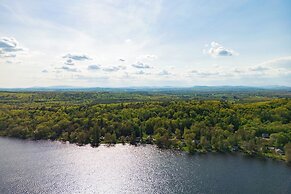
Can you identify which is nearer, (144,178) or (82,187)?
(82,187)

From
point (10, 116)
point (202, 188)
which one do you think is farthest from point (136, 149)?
point (10, 116)

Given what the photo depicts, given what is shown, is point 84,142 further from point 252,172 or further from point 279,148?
point 279,148

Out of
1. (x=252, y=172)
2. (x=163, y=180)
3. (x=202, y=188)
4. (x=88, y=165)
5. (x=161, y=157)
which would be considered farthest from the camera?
(x=161, y=157)

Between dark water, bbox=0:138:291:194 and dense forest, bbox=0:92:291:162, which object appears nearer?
dark water, bbox=0:138:291:194

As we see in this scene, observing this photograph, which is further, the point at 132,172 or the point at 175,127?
the point at 175,127

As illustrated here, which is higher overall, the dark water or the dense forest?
the dense forest

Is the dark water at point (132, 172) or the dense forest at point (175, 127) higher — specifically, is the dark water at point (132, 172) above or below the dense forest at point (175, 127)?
below

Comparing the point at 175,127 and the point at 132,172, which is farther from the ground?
the point at 175,127

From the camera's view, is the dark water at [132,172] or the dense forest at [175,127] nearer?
the dark water at [132,172]
